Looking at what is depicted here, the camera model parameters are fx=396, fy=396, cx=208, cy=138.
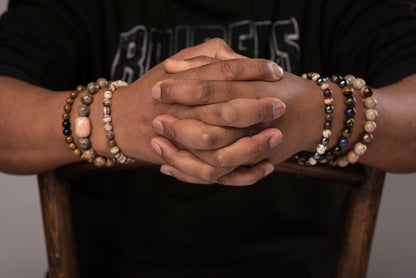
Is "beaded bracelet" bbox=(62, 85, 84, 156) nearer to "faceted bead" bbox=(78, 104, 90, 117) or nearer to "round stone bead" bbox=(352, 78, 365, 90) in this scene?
"faceted bead" bbox=(78, 104, 90, 117)

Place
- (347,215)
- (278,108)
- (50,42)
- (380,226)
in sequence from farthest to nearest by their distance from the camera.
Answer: (380,226) → (50,42) → (347,215) → (278,108)

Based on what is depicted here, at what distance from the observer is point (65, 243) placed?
1.99ft

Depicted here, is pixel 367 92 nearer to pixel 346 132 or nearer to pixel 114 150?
pixel 346 132

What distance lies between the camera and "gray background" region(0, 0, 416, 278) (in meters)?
1.36

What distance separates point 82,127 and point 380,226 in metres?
1.19

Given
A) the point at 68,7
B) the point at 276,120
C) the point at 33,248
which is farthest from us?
the point at 33,248

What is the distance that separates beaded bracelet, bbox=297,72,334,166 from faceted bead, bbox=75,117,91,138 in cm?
30

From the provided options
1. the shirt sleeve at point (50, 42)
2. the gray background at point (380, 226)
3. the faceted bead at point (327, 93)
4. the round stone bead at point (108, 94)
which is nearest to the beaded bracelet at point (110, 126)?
the round stone bead at point (108, 94)

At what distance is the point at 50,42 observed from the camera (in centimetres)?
76

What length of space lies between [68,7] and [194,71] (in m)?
0.44

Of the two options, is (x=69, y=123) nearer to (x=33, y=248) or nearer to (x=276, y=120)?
(x=276, y=120)

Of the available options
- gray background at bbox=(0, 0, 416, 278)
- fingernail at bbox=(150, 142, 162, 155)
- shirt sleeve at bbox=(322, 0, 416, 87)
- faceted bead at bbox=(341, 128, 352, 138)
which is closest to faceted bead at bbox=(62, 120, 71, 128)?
fingernail at bbox=(150, 142, 162, 155)

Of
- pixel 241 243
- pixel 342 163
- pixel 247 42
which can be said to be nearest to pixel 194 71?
pixel 342 163

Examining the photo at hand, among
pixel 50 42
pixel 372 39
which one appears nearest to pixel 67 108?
pixel 50 42
